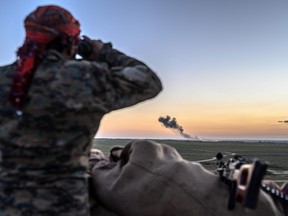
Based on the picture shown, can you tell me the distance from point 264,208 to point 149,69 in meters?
1.22

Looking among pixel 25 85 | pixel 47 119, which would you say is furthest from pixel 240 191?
pixel 25 85

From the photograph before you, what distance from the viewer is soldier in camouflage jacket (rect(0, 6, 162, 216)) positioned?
260cm

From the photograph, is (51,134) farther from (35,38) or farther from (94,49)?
(94,49)

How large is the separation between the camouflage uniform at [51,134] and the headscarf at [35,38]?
0.15ft

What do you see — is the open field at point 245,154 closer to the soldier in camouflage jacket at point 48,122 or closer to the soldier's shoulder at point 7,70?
the soldier in camouflage jacket at point 48,122

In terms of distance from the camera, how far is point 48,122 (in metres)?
2.62

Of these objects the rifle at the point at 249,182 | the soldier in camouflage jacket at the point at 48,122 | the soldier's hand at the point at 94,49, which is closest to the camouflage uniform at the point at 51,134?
the soldier in camouflage jacket at the point at 48,122

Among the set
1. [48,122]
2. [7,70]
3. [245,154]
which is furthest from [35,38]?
[245,154]

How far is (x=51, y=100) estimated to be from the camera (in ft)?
8.49

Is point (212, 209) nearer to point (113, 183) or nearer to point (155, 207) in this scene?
point (155, 207)

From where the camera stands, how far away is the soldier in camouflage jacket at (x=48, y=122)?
2.60 meters

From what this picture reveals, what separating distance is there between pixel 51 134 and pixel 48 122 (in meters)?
0.07

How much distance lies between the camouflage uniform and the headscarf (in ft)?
0.15

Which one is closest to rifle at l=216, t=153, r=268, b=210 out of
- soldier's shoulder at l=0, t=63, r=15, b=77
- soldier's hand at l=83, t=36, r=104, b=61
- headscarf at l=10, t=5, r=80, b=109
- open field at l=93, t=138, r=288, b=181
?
open field at l=93, t=138, r=288, b=181
